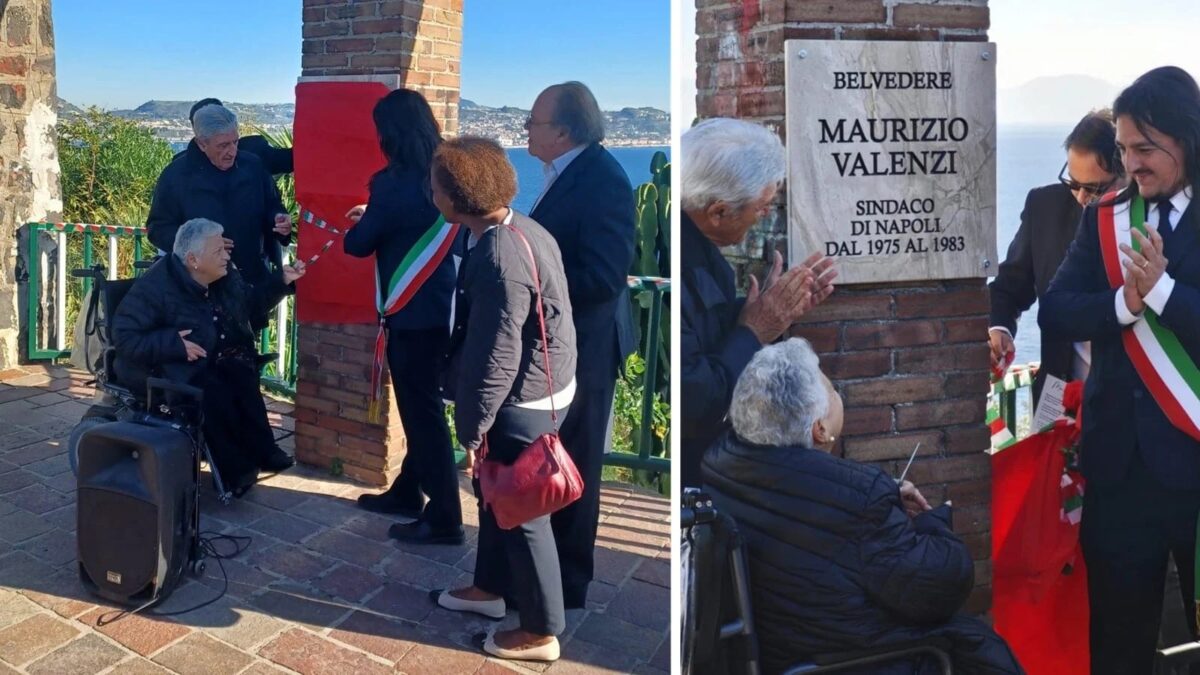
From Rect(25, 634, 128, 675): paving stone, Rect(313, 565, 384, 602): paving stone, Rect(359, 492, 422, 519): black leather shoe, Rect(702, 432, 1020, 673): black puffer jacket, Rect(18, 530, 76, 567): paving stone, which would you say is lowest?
Rect(25, 634, 128, 675): paving stone

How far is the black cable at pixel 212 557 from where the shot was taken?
7.98 ft

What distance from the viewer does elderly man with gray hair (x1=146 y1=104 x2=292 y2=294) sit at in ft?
10.2

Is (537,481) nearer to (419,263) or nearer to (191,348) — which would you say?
(419,263)

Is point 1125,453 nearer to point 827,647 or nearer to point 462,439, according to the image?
point 827,647

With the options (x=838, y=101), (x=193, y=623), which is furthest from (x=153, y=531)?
(x=838, y=101)

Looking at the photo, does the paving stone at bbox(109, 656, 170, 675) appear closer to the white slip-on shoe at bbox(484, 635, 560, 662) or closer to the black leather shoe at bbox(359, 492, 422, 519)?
the white slip-on shoe at bbox(484, 635, 560, 662)

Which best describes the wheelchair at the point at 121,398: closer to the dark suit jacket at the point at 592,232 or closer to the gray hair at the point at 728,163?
the dark suit jacket at the point at 592,232

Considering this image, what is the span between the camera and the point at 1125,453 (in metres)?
1.67

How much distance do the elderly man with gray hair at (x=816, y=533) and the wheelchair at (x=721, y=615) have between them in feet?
0.05

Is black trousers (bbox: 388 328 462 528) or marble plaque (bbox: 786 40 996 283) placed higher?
marble plaque (bbox: 786 40 996 283)

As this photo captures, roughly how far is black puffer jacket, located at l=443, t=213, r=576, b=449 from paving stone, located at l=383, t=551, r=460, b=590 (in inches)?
24.9

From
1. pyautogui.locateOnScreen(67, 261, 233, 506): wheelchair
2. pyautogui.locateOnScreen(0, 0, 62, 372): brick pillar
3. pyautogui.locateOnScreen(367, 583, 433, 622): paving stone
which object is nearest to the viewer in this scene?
pyautogui.locateOnScreen(367, 583, 433, 622): paving stone

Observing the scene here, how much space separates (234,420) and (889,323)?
2.29 meters

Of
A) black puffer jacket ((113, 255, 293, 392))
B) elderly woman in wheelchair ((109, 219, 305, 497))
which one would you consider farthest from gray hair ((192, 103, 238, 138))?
black puffer jacket ((113, 255, 293, 392))
